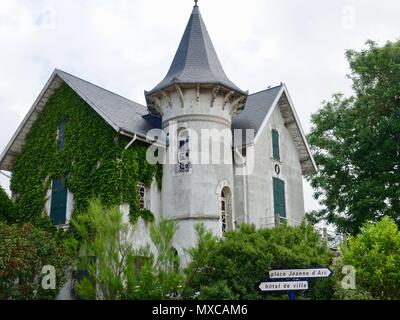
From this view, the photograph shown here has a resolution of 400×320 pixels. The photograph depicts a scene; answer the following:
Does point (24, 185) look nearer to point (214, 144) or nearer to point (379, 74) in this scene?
point (214, 144)

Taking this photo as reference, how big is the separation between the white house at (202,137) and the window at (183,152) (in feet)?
0.12

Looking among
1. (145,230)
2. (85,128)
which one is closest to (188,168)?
(145,230)

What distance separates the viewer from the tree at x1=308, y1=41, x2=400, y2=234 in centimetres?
2327

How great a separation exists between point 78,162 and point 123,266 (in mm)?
8445

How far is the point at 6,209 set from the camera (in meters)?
21.1

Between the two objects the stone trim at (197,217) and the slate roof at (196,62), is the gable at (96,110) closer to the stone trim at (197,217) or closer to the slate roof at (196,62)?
the slate roof at (196,62)

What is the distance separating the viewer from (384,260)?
48.1ft

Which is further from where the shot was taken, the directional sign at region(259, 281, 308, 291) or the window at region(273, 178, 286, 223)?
the window at region(273, 178, 286, 223)

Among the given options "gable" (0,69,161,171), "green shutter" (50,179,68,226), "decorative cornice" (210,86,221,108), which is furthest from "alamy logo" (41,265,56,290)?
"decorative cornice" (210,86,221,108)

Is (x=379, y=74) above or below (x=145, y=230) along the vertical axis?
above

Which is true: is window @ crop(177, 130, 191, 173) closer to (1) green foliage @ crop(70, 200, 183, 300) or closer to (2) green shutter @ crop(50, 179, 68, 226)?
(2) green shutter @ crop(50, 179, 68, 226)

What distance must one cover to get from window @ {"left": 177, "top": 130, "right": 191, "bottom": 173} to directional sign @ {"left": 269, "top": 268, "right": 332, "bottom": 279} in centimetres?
899

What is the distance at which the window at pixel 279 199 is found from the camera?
2245cm
